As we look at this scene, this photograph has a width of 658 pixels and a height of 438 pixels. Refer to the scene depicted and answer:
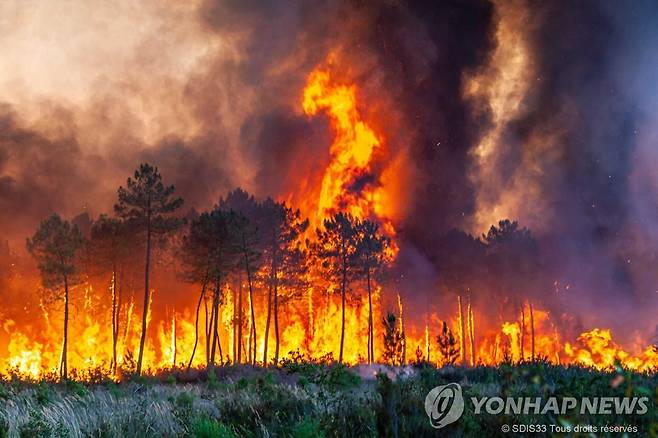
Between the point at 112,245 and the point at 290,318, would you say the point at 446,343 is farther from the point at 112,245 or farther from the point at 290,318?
the point at 290,318

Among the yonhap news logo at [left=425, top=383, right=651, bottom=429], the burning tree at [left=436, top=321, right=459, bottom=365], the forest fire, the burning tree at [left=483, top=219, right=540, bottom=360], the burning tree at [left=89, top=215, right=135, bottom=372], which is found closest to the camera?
the yonhap news logo at [left=425, top=383, right=651, bottom=429]

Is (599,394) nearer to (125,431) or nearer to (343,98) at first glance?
(125,431)

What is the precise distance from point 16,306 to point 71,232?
32435 mm

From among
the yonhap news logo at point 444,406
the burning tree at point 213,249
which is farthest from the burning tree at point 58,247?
the yonhap news logo at point 444,406

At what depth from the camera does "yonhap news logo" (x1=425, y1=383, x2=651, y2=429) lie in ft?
21.9

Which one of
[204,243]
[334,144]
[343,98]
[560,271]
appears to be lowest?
[204,243]

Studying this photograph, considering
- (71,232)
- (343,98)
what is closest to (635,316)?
(343,98)

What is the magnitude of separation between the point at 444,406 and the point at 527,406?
3.93ft

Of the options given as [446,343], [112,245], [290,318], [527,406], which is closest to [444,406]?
[527,406]

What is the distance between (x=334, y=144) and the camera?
9750 cm

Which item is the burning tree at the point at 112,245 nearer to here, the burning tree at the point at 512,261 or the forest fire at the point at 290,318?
the forest fire at the point at 290,318

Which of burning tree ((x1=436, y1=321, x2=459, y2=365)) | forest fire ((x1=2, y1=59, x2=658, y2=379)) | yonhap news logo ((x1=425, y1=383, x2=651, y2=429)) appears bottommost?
yonhap news logo ((x1=425, y1=383, x2=651, y2=429))

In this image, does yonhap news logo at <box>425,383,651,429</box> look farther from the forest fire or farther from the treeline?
the forest fire

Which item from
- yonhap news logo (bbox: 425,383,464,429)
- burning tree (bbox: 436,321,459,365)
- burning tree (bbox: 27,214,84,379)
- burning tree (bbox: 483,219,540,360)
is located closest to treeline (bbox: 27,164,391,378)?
burning tree (bbox: 27,214,84,379)
